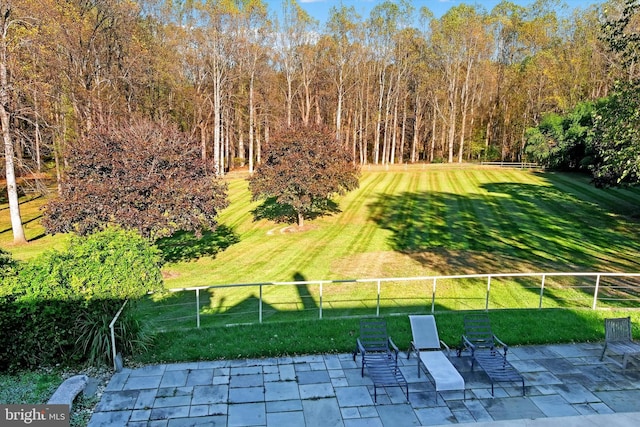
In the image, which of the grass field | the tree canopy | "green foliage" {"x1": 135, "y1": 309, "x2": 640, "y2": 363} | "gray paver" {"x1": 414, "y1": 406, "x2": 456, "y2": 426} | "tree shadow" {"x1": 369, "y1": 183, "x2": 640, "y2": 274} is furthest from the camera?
the tree canopy

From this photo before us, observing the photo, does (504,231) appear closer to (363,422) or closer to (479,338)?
(479,338)

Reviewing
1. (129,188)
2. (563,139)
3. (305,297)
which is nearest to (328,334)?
(305,297)

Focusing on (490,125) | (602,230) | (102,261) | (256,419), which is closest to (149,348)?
(102,261)

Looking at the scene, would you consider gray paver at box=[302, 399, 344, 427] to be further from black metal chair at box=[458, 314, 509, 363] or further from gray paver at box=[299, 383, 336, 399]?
black metal chair at box=[458, 314, 509, 363]

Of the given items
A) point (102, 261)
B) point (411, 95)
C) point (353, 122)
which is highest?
point (411, 95)

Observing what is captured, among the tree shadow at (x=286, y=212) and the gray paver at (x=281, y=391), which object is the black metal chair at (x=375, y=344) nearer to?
the gray paver at (x=281, y=391)

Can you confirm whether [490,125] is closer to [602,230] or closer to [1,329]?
[602,230]

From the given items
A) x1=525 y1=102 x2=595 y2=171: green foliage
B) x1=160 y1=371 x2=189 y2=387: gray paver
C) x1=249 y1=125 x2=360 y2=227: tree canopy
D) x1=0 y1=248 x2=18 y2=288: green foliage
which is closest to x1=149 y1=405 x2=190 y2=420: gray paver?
x1=160 y1=371 x2=189 y2=387: gray paver
